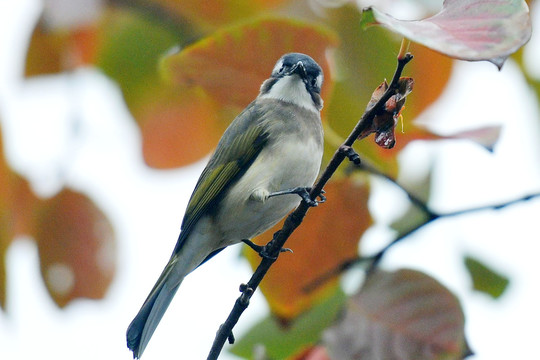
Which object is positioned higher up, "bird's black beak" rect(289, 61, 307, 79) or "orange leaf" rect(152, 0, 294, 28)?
"orange leaf" rect(152, 0, 294, 28)

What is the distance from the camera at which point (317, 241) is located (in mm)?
2898

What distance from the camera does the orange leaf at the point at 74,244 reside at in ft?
9.84

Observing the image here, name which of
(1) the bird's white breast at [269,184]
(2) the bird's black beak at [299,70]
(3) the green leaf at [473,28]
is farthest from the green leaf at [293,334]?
(3) the green leaf at [473,28]

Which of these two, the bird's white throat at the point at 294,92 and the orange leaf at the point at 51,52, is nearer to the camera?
the orange leaf at the point at 51,52

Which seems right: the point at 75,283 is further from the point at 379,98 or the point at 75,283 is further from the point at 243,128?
the point at 379,98

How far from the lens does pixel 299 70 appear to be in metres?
3.94

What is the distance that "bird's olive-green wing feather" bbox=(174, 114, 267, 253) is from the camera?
12.3 ft

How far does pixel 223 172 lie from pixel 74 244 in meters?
1.07

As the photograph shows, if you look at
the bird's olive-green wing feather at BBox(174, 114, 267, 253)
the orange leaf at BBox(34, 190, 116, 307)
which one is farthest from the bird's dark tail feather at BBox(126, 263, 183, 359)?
the orange leaf at BBox(34, 190, 116, 307)

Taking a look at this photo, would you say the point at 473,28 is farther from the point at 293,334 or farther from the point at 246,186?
the point at 246,186

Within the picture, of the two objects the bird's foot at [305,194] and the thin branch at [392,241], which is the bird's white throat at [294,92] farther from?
the thin branch at [392,241]

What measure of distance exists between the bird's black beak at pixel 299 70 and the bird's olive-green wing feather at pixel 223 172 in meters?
0.39

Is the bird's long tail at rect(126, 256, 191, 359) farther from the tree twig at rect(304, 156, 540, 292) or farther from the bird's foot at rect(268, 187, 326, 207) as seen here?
the tree twig at rect(304, 156, 540, 292)

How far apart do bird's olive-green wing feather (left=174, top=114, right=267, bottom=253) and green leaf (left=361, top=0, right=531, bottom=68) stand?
7.56ft
